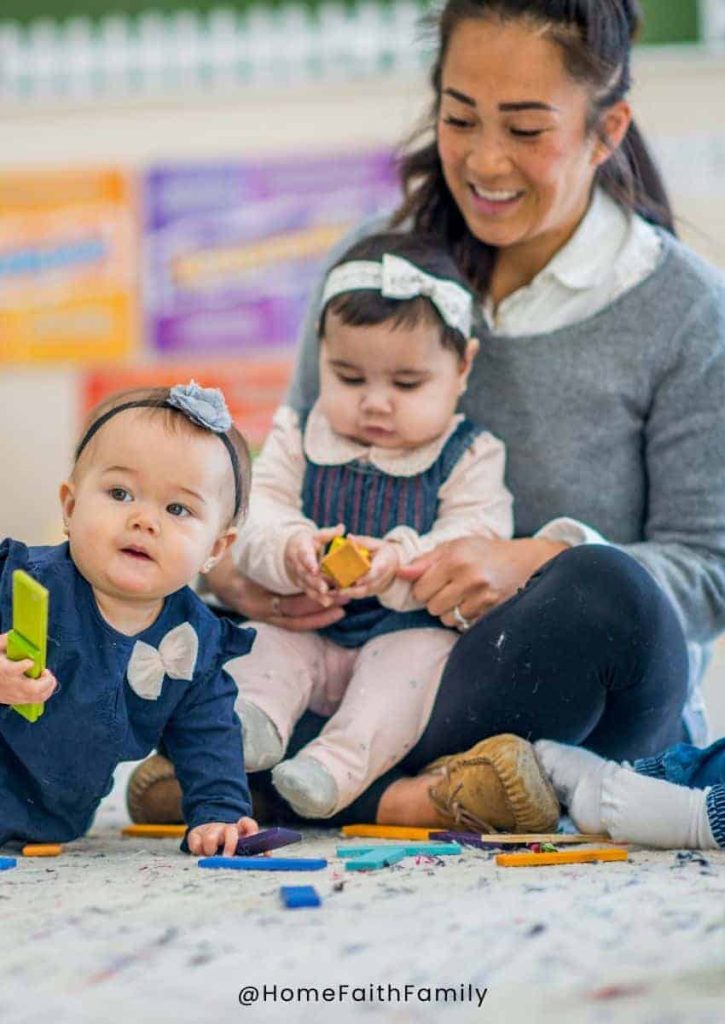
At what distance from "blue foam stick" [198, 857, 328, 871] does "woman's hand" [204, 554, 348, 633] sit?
1.27 ft

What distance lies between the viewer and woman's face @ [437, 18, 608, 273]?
1.64m

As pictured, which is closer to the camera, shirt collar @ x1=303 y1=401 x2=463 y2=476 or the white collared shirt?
shirt collar @ x1=303 y1=401 x2=463 y2=476

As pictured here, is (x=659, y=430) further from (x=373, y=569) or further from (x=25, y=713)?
(x=25, y=713)

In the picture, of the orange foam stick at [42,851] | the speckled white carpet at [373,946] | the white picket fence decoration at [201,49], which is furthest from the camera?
the white picket fence decoration at [201,49]

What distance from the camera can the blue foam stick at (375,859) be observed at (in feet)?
3.88

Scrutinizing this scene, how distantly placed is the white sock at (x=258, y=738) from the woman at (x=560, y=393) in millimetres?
104

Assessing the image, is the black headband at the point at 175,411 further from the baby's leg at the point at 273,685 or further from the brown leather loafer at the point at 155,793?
the brown leather loafer at the point at 155,793

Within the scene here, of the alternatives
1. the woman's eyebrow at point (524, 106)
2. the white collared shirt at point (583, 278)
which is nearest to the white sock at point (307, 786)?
the white collared shirt at point (583, 278)

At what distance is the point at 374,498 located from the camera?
1646mm

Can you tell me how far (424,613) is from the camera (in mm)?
1614

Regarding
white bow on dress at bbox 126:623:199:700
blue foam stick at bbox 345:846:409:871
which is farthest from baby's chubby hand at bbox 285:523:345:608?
blue foam stick at bbox 345:846:409:871

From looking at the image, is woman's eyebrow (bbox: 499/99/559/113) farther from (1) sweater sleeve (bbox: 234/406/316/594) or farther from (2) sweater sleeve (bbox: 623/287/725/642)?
(1) sweater sleeve (bbox: 234/406/316/594)

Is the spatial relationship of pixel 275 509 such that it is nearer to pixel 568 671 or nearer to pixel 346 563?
pixel 346 563

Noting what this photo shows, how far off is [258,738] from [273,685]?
7 cm
